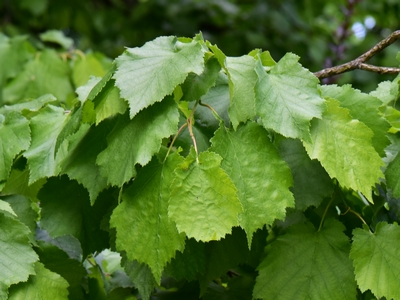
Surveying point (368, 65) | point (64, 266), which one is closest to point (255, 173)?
point (368, 65)

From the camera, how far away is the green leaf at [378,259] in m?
0.88

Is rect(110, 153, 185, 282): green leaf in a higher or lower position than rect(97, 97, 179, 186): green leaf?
lower

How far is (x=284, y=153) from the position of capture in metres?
0.97

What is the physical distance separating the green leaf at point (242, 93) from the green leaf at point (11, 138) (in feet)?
1.21

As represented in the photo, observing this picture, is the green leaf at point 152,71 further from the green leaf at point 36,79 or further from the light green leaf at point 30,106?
the green leaf at point 36,79

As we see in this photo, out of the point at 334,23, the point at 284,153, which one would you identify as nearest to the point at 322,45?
the point at 334,23

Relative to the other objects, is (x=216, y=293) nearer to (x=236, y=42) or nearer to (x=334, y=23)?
(x=236, y=42)

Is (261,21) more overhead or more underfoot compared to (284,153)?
more underfoot

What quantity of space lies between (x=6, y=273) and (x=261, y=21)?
11.2ft

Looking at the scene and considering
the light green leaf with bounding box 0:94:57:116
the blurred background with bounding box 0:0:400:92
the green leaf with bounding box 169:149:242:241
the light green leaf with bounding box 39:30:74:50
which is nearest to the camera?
the green leaf with bounding box 169:149:242:241

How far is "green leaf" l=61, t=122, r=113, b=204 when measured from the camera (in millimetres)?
911

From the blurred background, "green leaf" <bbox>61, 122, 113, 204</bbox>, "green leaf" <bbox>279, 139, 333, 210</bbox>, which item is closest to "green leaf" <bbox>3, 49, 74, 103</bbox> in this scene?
"green leaf" <bbox>61, 122, 113, 204</bbox>

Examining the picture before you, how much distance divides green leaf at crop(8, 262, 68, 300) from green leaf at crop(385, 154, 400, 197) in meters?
0.54

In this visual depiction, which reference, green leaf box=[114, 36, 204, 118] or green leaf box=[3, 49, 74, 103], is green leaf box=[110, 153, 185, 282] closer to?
green leaf box=[114, 36, 204, 118]
